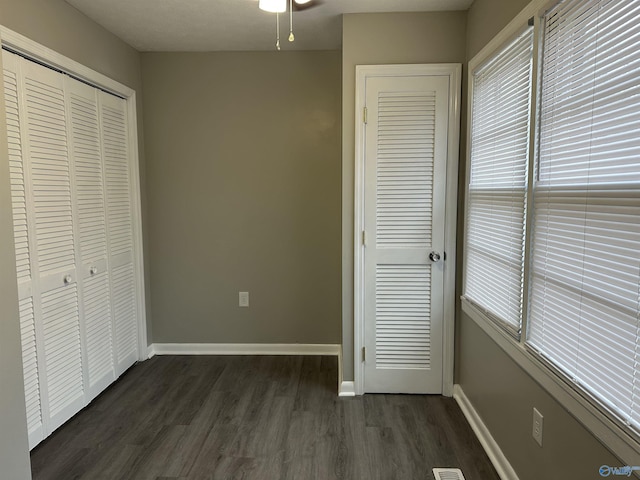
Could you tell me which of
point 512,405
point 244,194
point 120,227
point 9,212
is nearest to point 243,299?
point 244,194

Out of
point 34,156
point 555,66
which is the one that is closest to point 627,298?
point 555,66

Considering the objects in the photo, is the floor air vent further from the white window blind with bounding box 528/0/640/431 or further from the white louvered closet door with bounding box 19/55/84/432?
the white louvered closet door with bounding box 19/55/84/432

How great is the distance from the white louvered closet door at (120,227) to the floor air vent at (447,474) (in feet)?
7.52

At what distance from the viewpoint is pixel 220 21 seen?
8.50 feet

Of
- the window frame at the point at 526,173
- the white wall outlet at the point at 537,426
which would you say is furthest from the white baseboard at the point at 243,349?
the white wall outlet at the point at 537,426

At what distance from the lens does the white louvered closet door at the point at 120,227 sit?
2.80 metres

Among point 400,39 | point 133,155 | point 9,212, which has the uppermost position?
point 400,39

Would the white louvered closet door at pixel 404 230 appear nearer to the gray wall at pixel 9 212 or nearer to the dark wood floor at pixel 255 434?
the dark wood floor at pixel 255 434

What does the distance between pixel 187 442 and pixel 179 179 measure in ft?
6.58

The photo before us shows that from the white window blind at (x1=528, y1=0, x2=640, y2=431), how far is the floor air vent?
81 centimetres

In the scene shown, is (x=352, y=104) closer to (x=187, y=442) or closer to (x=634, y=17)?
(x=634, y=17)

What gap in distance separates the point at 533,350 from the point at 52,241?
251 cm

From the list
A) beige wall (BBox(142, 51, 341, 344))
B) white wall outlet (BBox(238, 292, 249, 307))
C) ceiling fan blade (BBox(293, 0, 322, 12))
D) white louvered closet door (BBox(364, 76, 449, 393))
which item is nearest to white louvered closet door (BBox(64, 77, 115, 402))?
beige wall (BBox(142, 51, 341, 344))

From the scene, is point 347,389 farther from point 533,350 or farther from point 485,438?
point 533,350
